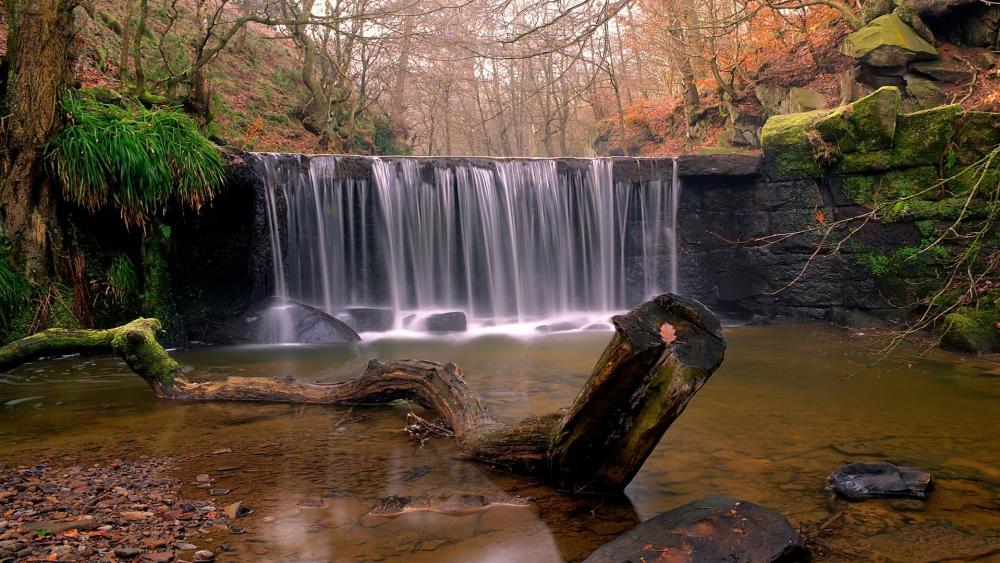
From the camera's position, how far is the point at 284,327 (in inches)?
369

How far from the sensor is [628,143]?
2112 centimetres

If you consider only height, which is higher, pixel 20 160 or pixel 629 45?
pixel 629 45

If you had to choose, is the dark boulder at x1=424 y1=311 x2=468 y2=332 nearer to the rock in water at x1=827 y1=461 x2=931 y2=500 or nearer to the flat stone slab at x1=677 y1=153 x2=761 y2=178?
the flat stone slab at x1=677 y1=153 x2=761 y2=178

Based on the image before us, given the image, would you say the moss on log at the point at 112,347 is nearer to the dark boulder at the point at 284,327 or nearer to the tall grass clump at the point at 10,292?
the tall grass clump at the point at 10,292

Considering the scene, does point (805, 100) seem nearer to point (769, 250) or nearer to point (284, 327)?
point (769, 250)

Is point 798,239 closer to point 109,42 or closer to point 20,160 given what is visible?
point 20,160

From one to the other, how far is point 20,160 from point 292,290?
427 cm

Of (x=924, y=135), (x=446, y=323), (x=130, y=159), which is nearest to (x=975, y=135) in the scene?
(x=924, y=135)

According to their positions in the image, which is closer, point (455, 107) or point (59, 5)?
point (59, 5)

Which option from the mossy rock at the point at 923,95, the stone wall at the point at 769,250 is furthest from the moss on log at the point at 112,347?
the mossy rock at the point at 923,95

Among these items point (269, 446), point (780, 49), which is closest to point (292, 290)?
point (269, 446)

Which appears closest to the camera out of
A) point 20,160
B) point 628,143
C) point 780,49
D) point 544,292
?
point 20,160

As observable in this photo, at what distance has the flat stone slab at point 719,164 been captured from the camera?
36.6 ft

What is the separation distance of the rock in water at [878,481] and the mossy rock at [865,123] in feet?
24.1
